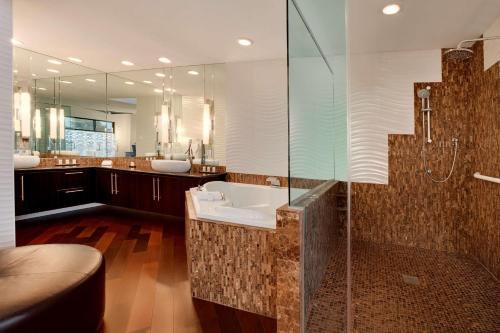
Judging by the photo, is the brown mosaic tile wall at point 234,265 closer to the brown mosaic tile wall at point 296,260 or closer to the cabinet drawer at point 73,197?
the brown mosaic tile wall at point 296,260

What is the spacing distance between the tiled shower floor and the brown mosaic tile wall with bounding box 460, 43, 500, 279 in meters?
0.20

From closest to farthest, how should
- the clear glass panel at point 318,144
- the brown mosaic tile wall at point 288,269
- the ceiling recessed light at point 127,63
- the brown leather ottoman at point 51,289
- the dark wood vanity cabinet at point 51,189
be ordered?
the brown leather ottoman at point 51,289, the brown mosaic tile wall at point 288,269, the clear glass panel at point 318,144, the dark wood vanity cabinet at point 51,189, the ceiling recessed light at point 127,63

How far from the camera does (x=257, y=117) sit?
12.0 feet

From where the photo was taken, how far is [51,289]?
1.25 m

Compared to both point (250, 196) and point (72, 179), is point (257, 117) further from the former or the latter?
point (72, 179)

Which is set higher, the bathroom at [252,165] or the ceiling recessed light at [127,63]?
the ceiling recessed light at [127,63]

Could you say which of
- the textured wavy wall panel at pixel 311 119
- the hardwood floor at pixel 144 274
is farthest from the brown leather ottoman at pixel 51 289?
the textured wavy wall panel at pixel 311 119

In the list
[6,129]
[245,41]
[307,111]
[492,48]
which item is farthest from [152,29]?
[492,48]

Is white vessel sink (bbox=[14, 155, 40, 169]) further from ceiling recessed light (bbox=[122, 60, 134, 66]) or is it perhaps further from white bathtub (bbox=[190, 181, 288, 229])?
white bathtub (bbox=[190, 181, 288, 229])

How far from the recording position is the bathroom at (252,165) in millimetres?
1625

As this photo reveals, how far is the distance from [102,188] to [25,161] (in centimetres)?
105

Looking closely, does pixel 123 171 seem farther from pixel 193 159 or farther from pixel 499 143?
pixel 499 143

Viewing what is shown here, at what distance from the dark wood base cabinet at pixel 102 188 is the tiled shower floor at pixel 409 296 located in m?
2.11

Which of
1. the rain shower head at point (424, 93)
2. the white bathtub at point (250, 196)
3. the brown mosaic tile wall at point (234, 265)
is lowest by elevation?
the brown mosaic tile wall at point (234, 265)
